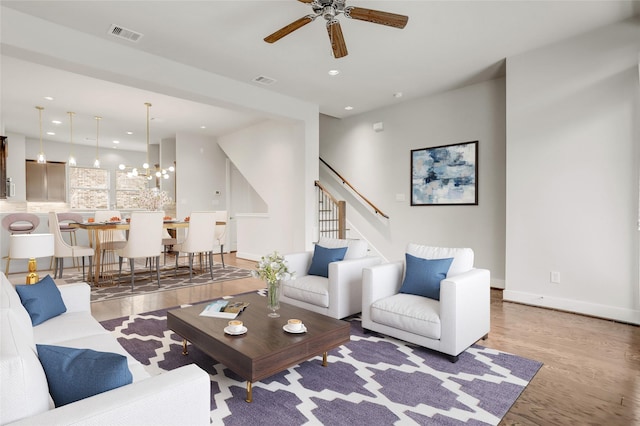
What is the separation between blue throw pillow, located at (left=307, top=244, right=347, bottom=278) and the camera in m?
3.64

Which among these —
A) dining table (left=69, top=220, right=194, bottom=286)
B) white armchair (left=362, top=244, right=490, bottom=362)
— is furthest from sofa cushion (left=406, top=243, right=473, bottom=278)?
dining table (left=69, top=220, right=194, bottom=286)

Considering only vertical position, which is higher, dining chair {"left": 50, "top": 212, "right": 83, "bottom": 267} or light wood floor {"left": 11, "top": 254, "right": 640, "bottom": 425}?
dining chair {"left": 50, "top": 212, "right": 83, "bottom": 267}

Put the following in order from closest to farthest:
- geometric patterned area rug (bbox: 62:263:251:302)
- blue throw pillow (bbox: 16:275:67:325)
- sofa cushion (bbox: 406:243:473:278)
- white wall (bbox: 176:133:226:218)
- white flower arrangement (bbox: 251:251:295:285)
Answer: blue throw pillow (bbox: 16:275:67:325) < white flower arrangement (bbox: 251:251:295:285) < sofa cushion (bbox: 406:243:473:278) < geometric patterned area rug (bbox: 62:263:251:302) < white wall (bbox: 176:133:226:218)

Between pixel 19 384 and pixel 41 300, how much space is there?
5.22 feet

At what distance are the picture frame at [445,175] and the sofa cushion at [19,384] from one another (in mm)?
5058

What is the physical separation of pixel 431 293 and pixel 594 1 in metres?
3.01

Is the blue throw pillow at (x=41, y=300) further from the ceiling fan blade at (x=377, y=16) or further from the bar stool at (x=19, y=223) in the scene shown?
the bar stool at (x=19, y=223)

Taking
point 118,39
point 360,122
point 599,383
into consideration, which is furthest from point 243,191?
point 599,383

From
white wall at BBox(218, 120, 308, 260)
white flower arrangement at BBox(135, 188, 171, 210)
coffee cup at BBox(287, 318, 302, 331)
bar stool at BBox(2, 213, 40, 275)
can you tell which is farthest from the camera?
white flower arrangement at BBox(135, 188, 171, 210)

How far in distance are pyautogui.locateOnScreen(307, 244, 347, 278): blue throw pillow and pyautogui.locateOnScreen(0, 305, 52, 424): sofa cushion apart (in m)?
2.78

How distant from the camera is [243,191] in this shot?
8664 millimetres

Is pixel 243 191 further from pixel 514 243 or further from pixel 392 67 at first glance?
pixel 514 243

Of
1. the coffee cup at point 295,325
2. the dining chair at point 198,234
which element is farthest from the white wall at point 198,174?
the coffee cup at point 295,325

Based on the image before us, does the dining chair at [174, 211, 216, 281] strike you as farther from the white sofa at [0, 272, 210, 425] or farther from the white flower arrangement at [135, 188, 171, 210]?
the white sofa at [0, 272, 210, 425]
